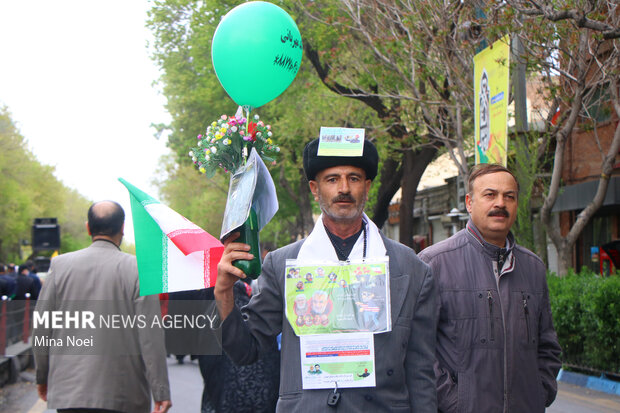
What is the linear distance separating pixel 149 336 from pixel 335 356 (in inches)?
73.8

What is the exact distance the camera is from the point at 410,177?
62.3ft

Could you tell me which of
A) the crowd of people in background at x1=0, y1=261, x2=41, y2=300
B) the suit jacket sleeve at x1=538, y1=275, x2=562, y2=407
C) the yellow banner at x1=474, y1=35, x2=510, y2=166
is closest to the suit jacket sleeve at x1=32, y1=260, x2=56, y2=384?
the suit jacket sleeve at x1=538, y1=275, x2=562, y2=407

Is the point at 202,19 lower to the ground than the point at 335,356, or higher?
higher

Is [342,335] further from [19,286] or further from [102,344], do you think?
[19,286]

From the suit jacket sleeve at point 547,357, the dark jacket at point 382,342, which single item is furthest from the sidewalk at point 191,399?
the dark jacket at point 382,342

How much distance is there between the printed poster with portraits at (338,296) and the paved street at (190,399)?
5988 mm

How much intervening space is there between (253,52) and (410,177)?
1552 cm

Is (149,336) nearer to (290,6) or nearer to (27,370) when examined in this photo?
(27,370)

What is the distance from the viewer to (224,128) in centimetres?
318

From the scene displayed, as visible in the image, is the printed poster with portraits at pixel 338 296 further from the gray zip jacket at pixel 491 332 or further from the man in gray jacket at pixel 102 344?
the man in gray jacket at pixel 102 344

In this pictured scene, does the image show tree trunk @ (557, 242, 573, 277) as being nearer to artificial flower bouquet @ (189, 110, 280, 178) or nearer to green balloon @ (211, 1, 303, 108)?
green balloon @ (211, 1, 303, 108)

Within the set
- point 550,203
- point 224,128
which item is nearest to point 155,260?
point 224,128

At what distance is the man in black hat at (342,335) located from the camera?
3.04 metres

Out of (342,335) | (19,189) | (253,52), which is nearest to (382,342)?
(342,335)
